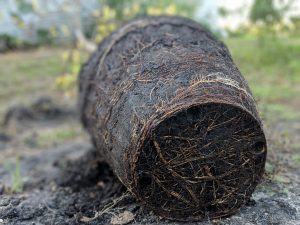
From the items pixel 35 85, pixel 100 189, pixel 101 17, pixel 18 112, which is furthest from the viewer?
pixel 35 85

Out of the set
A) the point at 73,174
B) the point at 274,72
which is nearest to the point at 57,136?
the point at 73,174

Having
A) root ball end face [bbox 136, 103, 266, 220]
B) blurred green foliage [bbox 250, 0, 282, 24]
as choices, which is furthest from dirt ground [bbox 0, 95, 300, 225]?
blurred green foliage [bbox 250, 0, 282, 24]

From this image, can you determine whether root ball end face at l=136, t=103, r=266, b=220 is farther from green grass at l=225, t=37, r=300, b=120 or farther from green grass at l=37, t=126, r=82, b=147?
green grass at l=37, t=126, r=82, b=147

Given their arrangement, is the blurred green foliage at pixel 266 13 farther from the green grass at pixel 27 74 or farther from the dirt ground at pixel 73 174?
the green grass at pixel 27 74

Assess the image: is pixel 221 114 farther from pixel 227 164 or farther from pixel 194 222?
pixel 194 222

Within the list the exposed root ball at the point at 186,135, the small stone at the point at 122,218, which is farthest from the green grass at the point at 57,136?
the small stone at the point at 122,218

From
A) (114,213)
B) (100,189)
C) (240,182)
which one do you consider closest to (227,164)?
(240,182)
